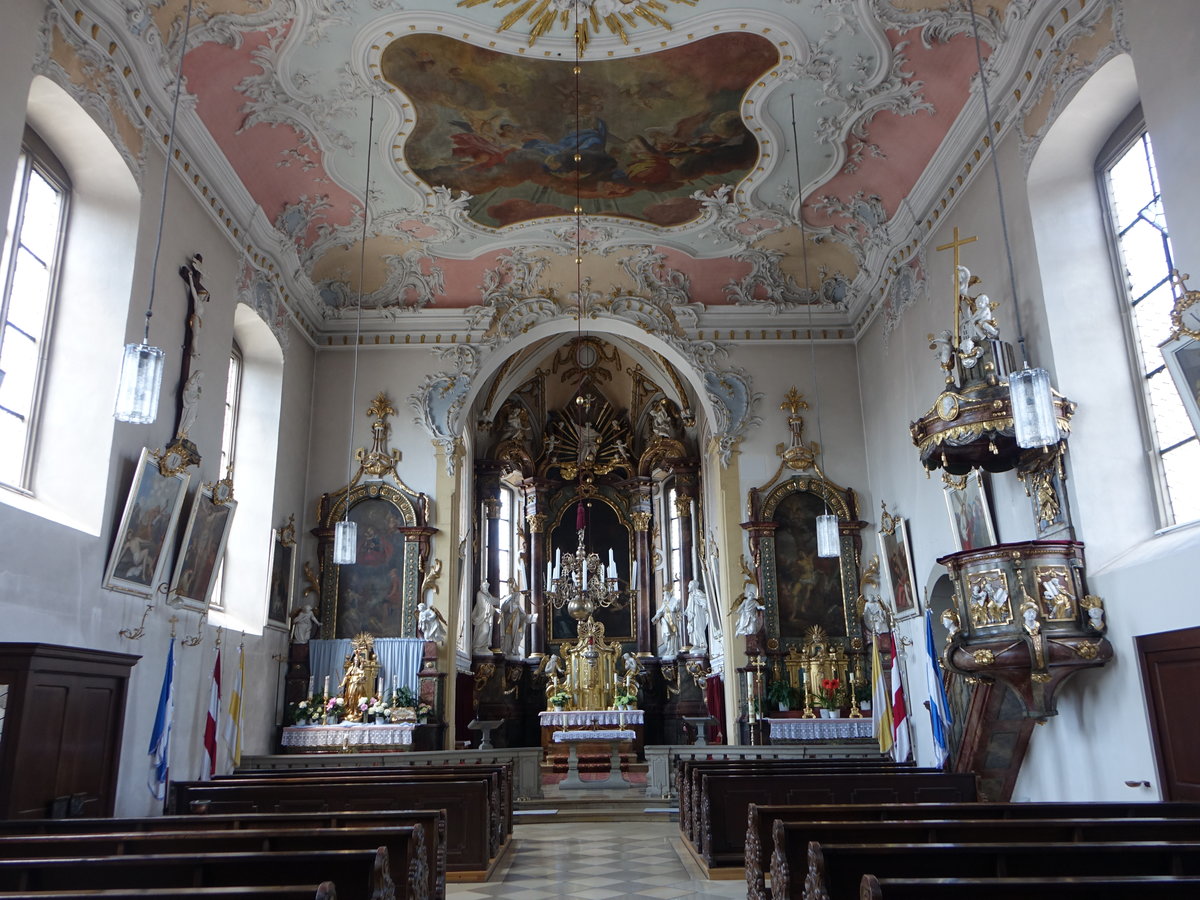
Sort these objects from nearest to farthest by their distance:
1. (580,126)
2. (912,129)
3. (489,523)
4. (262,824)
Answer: (262,824)
(912,129)
(580,126)
(489,523)

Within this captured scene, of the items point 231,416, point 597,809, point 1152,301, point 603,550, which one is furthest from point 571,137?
point 603,550

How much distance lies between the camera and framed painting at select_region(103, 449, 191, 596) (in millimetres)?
9391

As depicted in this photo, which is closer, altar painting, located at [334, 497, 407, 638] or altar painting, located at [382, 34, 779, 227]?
altar painting, located at [382, 34, 779, 227]

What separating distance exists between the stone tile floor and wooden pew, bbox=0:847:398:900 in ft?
11.6

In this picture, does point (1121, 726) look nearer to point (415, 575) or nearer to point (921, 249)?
point (921, 249)

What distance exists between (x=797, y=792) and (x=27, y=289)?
8.57m

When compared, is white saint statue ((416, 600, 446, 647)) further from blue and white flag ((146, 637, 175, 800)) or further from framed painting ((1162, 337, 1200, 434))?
framed painting ((1162, 337, 1200, 434))

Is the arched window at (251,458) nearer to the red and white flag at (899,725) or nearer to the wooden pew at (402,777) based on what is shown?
the wooden pew at (402,777)

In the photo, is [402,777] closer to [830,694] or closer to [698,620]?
[830,694]

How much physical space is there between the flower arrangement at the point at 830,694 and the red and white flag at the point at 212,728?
8556 mm

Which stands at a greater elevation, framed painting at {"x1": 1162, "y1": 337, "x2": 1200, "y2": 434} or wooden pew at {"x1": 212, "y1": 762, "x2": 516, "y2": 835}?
framed painting at {"x1": 1162, "y1": 337, "x2": 1200, "y2": 434}

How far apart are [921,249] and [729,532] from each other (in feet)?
18.1

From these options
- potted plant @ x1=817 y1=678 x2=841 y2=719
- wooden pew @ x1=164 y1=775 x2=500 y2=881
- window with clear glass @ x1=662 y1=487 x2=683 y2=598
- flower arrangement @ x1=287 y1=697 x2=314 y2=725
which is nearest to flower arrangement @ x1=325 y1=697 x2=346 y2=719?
flower arrangement @ x1=287 y1=697 x2=314 y2=725

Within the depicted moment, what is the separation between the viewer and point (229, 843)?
5055mm
